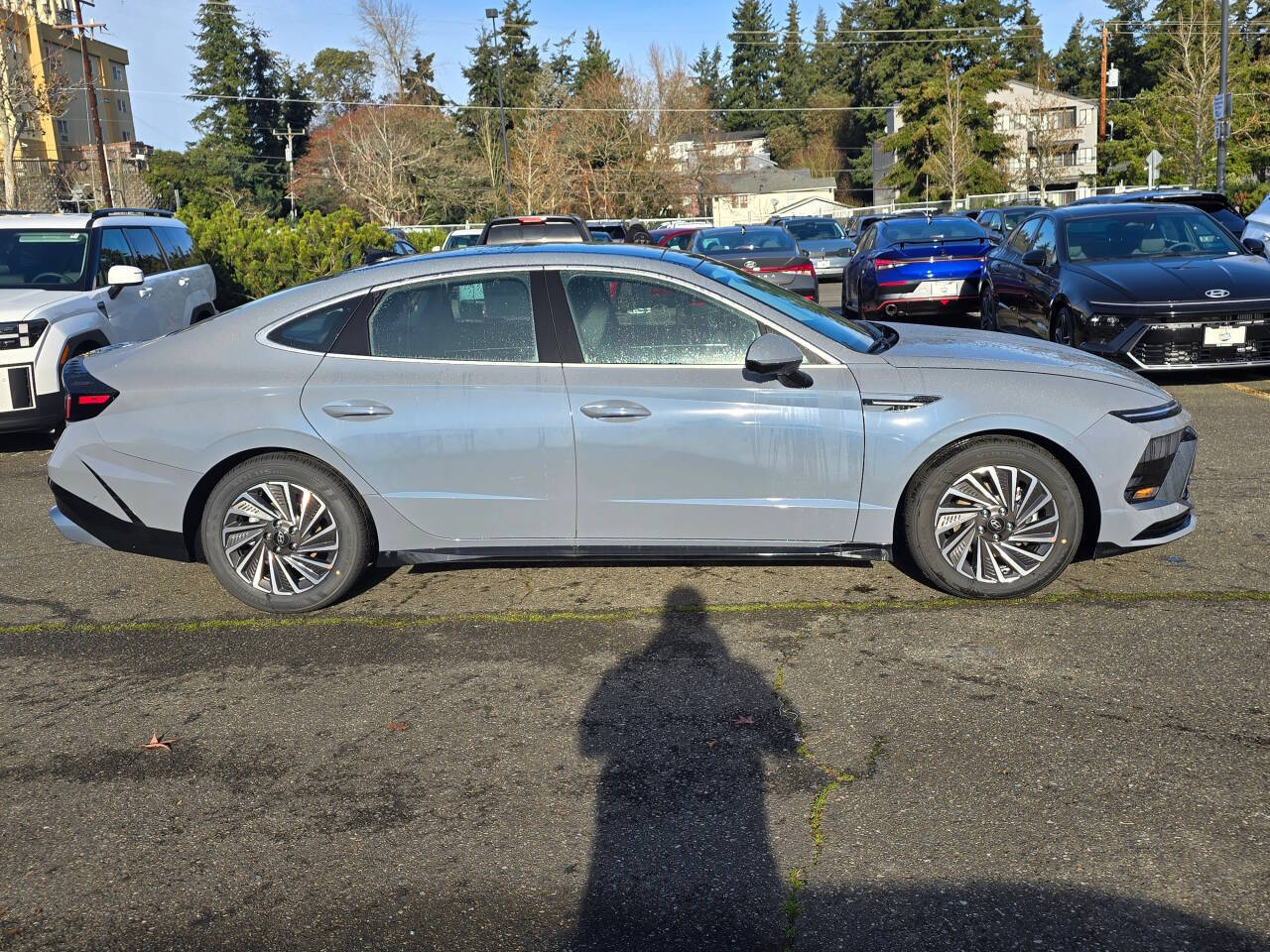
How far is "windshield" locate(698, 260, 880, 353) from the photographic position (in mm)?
5492

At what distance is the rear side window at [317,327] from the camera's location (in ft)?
18.1

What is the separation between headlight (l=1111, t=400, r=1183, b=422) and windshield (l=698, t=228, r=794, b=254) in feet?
44.5

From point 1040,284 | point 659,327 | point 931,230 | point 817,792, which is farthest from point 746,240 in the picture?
point 817,792

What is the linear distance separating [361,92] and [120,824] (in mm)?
87305

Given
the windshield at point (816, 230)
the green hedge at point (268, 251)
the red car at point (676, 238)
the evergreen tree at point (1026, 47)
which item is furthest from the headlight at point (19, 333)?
the evergreen tree at point (1026, 47)

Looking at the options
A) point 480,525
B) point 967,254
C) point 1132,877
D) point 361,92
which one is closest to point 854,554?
point 480,525

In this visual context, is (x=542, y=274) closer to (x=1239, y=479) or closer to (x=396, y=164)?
(x=1239, y=479)

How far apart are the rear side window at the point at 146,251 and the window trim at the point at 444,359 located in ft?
20.9

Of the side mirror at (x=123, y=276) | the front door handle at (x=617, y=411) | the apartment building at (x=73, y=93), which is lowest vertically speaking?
the front door handle at (x=617, y=411)

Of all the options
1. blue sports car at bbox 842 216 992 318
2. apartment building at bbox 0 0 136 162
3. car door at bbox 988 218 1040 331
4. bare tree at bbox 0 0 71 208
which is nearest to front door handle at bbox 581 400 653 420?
car door at bbox 988 218 1040 331

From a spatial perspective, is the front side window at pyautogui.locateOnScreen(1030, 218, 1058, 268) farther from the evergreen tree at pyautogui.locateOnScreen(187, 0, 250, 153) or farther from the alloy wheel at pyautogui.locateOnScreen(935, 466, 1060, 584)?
the evergreen tree at pyautogui.locateOnScreen(187, 0, 250, 153)

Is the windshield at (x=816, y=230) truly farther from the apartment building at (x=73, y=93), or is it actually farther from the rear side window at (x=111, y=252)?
the rear side window at (x=111, y=252)

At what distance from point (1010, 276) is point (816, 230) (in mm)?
19764

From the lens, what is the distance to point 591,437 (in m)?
5.23
